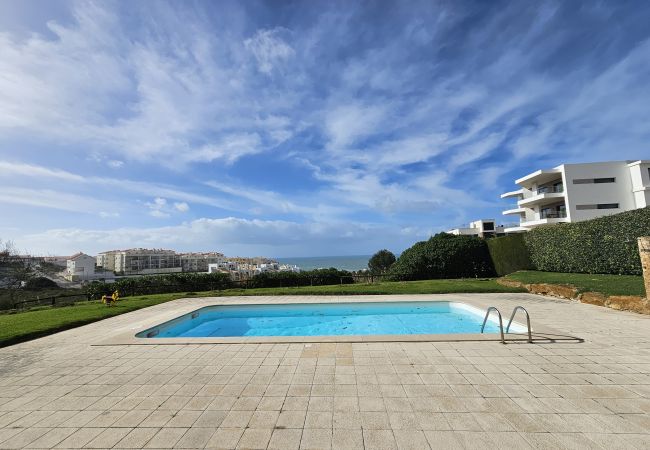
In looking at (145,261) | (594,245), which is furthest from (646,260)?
Result: (145,261)

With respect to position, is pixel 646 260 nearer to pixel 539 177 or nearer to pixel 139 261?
pixel 539 177

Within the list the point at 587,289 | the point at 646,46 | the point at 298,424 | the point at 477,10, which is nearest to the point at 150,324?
the point at 298,424

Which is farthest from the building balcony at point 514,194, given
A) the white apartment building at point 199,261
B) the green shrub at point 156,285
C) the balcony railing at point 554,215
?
the white apartment building at point 199,261

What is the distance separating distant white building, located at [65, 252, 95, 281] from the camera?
7318 cm

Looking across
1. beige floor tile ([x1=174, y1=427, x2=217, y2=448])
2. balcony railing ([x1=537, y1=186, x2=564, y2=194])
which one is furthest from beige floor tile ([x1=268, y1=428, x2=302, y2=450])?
balcony railing ([x1=537, y1=186, x2=564, y2=194])

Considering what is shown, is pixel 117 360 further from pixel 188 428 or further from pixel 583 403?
pixel 583 403

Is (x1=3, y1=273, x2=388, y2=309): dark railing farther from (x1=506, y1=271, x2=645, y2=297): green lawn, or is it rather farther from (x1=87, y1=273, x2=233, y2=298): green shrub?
(x1=506, y1=271, x2=645, y2=297): green lawn

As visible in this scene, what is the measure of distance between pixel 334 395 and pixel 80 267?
307 ft

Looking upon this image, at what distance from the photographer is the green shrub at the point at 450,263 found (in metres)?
22.1

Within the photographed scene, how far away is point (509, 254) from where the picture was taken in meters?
20.9

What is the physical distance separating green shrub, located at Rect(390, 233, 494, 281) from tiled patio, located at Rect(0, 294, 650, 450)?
49.7 feet

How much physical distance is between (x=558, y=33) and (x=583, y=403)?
11.8 m

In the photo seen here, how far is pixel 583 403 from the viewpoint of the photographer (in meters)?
3.97

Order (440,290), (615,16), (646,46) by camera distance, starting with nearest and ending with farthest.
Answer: (615,16)
(646,46)
(440,290)
